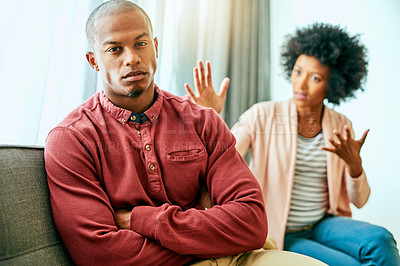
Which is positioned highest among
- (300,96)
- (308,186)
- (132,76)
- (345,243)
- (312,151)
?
(132,76)

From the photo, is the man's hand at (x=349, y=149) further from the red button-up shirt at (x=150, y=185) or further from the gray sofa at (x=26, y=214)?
the gray sofa at (x=26, y=214)

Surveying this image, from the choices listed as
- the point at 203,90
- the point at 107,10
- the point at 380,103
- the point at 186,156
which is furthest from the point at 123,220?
the point at 380,103

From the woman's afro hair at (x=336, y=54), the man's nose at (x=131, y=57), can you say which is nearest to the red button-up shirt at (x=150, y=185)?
the man's nose at (x=131, y=57)

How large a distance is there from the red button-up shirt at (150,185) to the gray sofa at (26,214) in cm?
3

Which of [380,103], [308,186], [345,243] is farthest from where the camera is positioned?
[380,103]

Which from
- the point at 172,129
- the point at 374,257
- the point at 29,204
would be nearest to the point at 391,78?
the point at 374,257

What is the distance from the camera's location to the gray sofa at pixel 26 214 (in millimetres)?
690

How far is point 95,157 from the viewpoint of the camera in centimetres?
84

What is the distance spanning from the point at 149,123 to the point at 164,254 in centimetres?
34

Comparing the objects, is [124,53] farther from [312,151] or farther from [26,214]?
[312,151]

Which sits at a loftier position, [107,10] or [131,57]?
[107,10]

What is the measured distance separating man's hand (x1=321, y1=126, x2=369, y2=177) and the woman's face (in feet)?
0.88

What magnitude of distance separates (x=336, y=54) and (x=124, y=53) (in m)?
1.10

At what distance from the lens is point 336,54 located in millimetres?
1614
